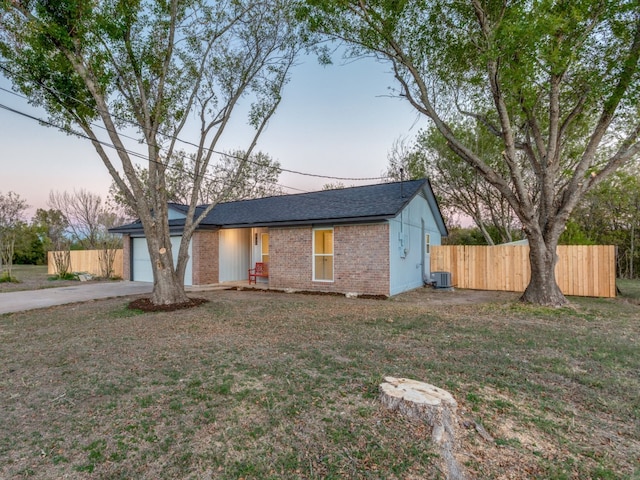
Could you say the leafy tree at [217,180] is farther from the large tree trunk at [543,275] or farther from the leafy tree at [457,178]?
the large tree trunk at [543,275]

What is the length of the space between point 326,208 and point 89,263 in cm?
1454

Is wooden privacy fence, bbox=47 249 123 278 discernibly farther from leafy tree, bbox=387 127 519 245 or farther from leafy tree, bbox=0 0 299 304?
leafy tree, bbox=387 127 519 245

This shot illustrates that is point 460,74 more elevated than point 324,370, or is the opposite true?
point 460,74

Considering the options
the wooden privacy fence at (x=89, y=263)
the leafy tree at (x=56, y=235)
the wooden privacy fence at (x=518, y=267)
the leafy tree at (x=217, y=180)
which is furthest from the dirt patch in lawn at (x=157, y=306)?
the leafy tree at (x=217, y=180)

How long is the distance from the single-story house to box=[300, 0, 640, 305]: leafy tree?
3401 millimetres

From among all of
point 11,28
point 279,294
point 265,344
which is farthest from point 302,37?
point 265,344

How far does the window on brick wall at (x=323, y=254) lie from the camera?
11406mm

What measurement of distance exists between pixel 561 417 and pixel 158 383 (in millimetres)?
4122

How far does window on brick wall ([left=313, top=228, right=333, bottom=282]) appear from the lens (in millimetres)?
11406

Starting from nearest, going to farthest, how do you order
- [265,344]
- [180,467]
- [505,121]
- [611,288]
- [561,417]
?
[180,467], [561,417], [265,344], [505,121], [611,288]

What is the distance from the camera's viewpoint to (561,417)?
3.03 metres

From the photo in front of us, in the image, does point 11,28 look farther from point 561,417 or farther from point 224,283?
point 561,417

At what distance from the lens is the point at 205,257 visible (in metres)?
13.3

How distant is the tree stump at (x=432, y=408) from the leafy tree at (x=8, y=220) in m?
20.8
